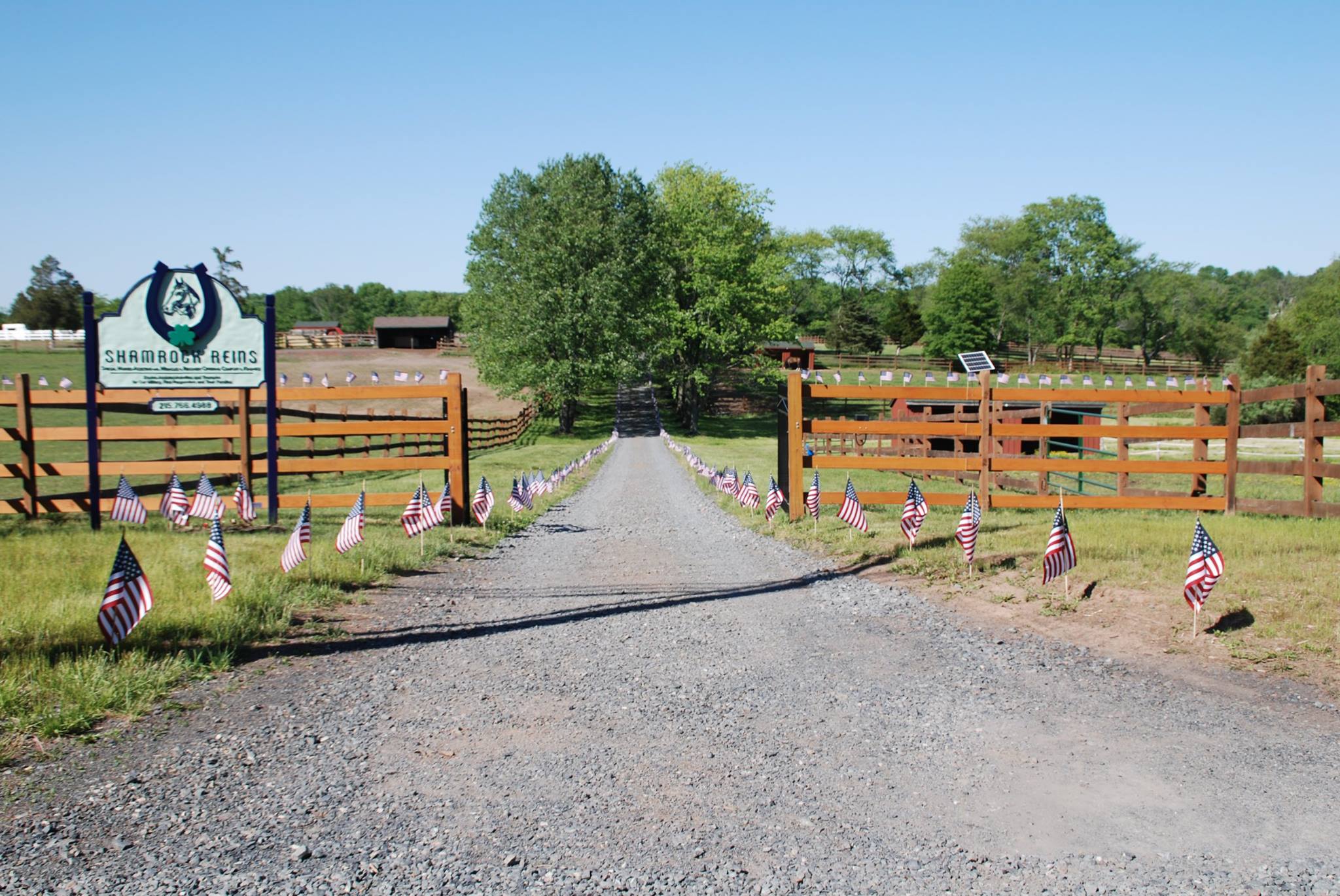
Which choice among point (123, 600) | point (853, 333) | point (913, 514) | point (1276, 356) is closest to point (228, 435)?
point (123, 600)

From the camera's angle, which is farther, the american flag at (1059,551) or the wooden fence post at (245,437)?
the wooden fence post at (245,437)

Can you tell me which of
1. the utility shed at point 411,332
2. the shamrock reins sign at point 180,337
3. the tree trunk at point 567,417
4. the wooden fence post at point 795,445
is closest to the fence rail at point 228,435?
the shamrock reins sign at point 180,337

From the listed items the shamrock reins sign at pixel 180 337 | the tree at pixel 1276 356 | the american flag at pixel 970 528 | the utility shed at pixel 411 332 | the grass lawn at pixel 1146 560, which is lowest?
the grass lawn at pixel 1146 560

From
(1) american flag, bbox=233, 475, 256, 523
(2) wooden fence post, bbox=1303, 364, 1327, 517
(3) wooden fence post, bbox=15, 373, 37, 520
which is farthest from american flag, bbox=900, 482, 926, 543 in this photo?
(3) wooden fence post, bbox=15, 373, 37, 520

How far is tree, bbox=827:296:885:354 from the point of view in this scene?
100 m

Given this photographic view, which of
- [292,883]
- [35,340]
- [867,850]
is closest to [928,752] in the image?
[867,850]

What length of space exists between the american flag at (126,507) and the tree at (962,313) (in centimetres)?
8827

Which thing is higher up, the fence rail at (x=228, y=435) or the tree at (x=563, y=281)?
the tree at (x=563, y=281)

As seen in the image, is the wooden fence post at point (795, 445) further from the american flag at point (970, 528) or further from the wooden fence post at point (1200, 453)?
the wooden fence post at point (1200, 453)

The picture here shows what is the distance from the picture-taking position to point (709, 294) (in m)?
53.6

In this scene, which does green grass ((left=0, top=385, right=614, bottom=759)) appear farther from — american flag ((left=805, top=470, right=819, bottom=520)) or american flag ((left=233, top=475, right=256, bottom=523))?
american flag ((left=805, top=470, right=819, bottom=520))

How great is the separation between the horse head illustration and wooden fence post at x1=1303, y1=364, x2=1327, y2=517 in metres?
12.9

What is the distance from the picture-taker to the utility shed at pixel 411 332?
8794cm

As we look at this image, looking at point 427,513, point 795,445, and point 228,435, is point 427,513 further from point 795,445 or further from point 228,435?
point 795,445
